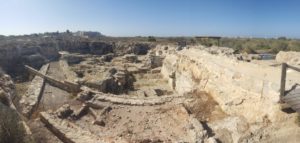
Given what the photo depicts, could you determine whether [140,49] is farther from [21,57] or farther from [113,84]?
[113,84]

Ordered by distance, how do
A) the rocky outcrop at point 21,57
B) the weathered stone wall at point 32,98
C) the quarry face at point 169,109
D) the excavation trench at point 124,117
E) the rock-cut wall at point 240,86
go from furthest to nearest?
the rocky outcrop at point 21,57
the weathered stone wall at point 32,98
the excavation trench at point 124,117
the rock-cut wall at point 240,86
the quarry face at point 169,109

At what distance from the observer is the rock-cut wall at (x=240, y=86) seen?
985 centimetres

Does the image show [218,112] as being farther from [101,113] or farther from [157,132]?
[101,113]


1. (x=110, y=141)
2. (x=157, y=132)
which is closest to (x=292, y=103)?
(x=157, y=132)

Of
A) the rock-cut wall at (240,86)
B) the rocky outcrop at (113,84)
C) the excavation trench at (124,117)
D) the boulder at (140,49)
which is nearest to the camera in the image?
the rock-cut wall at (240,86)

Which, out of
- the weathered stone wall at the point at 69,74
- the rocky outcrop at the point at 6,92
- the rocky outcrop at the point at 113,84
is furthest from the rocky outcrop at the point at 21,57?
the rocky outcrop at the point at 6,92

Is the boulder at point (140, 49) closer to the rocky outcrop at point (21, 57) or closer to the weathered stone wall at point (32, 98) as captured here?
the rocky outcrop at point (21, 57)

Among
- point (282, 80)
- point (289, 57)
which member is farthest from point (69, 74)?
point (282, 80)

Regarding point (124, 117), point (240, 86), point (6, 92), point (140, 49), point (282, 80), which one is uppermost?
point (282, 80)

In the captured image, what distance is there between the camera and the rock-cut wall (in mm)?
9852

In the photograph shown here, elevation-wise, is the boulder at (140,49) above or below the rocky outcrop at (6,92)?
below

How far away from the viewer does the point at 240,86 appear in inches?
471

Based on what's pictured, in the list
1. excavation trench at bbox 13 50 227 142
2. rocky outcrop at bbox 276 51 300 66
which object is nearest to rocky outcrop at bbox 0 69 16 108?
excavation trench at bbox 13 50 227 142

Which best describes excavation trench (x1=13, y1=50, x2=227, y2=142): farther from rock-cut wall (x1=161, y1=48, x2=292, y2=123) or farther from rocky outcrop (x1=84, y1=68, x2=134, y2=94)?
rocky outcrop (x1=84, y1=68, x2=134, y2=94)
